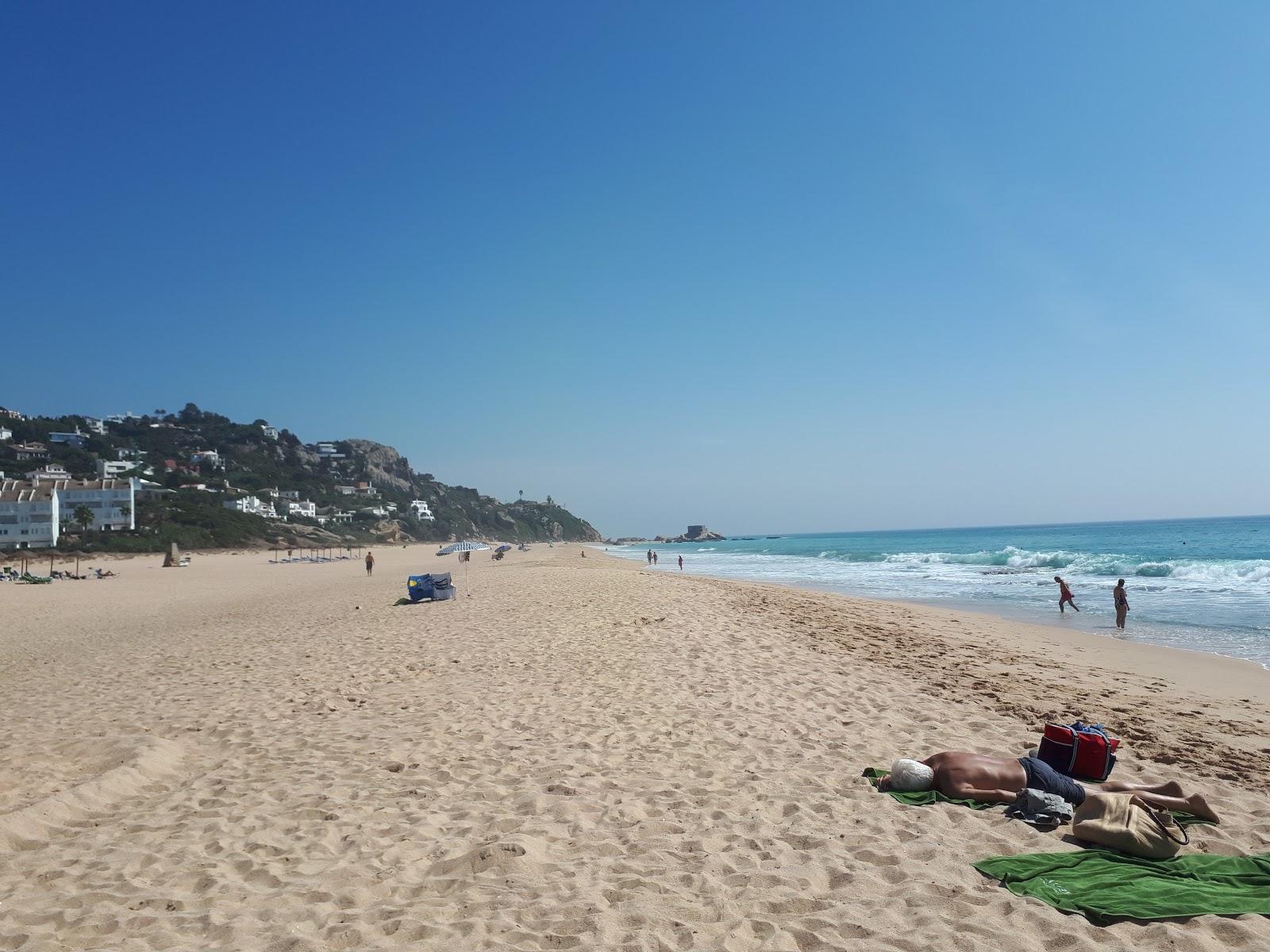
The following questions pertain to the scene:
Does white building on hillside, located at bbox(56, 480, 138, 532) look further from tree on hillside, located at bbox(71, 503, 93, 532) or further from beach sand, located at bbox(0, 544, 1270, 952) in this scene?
beach sand, located at bbox(0, 544, 1270, 952)

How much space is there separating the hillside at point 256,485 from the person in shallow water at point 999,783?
66.4 m

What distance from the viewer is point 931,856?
439 cm

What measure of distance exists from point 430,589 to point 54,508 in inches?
2188

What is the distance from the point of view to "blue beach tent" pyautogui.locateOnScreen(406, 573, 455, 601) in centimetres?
1964

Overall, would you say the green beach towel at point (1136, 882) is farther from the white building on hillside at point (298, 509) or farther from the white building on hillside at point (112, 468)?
the white building on hillside at point (112, 468)

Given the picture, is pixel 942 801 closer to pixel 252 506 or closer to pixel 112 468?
pixel 252 506

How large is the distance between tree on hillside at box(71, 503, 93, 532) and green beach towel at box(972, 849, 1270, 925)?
7296cm

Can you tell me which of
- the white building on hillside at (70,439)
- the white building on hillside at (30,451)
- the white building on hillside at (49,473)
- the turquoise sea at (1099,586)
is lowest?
the turquoise sea at (1099,586)

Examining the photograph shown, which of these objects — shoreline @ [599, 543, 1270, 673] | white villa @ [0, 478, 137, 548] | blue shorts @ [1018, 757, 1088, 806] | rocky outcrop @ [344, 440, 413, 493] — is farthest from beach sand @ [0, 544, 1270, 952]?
rocky outcrop @ [344, 440, 413, 493]

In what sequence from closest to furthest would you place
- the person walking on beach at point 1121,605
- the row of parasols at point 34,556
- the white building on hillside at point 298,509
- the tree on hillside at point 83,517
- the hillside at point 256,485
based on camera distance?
the person walking on beach at point 1121,605 → the row of parasols at point 34,556 → the tree on hillside at point 83,517 → the hillside at point 256,485 → the white building on hillside at point 298,509

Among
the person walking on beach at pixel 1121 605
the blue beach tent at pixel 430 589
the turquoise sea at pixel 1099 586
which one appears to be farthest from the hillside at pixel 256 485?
the person walking on beach at pixel 1121 605

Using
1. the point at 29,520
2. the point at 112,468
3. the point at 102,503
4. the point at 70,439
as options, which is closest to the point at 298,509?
the point at 112,468

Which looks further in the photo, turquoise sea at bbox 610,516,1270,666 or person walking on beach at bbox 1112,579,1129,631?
person walking on beach at bbox 1112,579,1129,631

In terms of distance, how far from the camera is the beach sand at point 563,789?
12.2 ft
